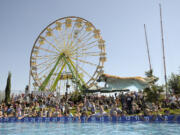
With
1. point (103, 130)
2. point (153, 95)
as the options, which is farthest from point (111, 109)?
point (153, 95)

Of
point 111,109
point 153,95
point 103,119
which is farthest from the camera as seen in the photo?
point 153,95

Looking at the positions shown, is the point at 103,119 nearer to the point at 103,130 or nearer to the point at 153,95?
the point at 103,130

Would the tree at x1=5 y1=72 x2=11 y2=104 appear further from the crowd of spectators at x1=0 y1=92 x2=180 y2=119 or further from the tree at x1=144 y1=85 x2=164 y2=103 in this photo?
the tree at x1=144 y1=85 x2=164 y2=103

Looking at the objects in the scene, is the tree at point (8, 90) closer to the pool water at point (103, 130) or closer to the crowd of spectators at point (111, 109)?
the crowd of spectators at point (111, 109)

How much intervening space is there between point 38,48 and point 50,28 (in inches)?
134

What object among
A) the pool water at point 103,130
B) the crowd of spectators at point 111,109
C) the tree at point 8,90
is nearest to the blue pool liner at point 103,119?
the crowd of spectators at point 111,109

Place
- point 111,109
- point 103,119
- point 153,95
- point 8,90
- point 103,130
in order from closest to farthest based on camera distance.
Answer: point 103,130
point 103,119
point 111,109
point 153,95
point 8,90

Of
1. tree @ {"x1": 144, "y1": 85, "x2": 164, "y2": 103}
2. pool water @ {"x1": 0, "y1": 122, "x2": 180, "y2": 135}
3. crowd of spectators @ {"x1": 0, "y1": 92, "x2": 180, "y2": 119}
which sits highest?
tree @ {"x1": 144, "y1": 85, "x2": 164, "y2": 103}

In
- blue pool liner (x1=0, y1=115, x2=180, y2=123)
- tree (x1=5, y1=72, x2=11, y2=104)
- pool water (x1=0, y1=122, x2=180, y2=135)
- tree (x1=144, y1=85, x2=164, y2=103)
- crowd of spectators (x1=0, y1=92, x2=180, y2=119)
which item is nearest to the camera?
pool water (x1=0, y1=122, x2=180, y2=135)

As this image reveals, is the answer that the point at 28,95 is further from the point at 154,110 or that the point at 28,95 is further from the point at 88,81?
the point at 154,110

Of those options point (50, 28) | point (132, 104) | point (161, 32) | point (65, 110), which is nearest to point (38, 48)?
point (50, 28)

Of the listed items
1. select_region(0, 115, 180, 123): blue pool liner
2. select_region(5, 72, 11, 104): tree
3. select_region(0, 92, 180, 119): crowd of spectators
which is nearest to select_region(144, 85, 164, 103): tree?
select_region(0, 92, 180, 119): crowd of spectators

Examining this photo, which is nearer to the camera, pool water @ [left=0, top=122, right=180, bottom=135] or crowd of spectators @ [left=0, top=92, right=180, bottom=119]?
pool water @ [left=0, top=122, right=180, bottom=135]

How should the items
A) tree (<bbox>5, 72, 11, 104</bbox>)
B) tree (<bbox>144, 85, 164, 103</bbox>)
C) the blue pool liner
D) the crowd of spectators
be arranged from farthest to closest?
tree (<bbox>5, 72, 11, 104</bbox>), tree (<bbox>144, 85, 164, 103</bbox>), the crowd of spectators, the blue pool liner
